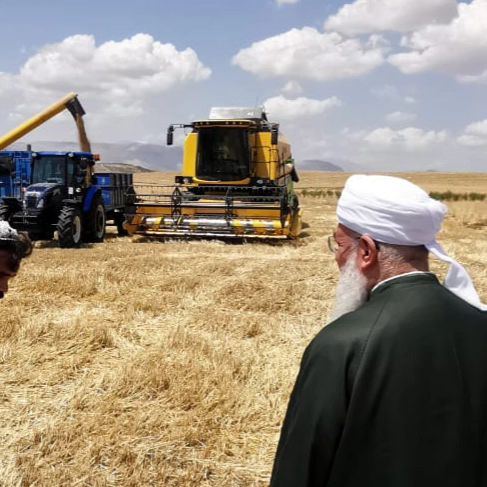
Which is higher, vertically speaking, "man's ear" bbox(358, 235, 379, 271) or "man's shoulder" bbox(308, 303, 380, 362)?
"man's ear" bbox(358, 235, 379, 271)

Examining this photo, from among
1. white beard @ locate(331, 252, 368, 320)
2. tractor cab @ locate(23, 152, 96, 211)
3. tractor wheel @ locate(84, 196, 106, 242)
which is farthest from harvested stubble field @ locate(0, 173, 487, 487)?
tractor wheel @ locate(84, 196, 106, 242)

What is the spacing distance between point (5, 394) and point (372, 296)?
352 centimetres

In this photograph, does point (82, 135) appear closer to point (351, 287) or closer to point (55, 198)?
point (55, 198)

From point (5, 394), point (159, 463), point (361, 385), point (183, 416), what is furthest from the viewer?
point (5, 394)

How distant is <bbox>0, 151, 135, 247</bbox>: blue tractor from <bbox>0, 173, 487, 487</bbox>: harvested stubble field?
2.83m

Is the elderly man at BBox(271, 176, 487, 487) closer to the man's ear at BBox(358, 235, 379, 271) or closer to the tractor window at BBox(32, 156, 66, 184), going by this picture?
the man's ear at BBox(358, 235, 379, 271)

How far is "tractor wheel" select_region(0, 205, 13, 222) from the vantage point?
12.1 meters

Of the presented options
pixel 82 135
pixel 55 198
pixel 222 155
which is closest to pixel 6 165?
pixel 55 198

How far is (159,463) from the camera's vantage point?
3424 millimetres

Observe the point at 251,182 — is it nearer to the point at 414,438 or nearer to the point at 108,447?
the point at 108,447

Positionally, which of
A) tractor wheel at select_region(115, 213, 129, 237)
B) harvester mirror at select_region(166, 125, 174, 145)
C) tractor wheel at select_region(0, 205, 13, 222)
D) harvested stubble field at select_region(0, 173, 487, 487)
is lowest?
harvested stubble field at select_region(0, 173, 487, 487)

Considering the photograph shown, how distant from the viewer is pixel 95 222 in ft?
44.5

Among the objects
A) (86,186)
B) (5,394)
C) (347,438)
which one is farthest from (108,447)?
(86,186)

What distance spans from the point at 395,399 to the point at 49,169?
41.7ft
